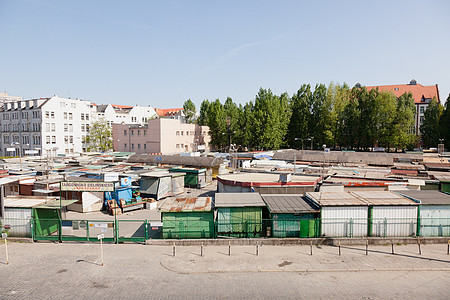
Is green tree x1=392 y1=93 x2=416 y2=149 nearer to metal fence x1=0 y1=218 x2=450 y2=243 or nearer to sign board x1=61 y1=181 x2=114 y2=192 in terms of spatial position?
metal fence x1=0 y1=218 x2=450 y2=243

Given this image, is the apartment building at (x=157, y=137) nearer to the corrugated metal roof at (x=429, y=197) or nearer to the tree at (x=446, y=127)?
the corrugated metal roof at (x=429, y=197)

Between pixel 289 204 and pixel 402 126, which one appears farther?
pixel 402 126

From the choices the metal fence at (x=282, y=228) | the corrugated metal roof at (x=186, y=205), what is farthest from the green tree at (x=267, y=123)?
the metal fence at (x=282, y=228)

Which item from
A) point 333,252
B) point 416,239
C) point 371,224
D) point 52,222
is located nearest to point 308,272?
point 333,252

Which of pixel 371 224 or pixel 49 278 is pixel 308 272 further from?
pixel 49 278

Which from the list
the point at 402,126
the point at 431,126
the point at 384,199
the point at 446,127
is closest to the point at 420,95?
the point at 431,126

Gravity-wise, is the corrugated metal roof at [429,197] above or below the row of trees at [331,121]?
below

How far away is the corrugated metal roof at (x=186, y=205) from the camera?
17.9 metres

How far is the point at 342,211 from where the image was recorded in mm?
17547

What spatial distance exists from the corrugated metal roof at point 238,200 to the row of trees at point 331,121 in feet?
152

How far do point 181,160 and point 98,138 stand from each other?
33603 millimetres

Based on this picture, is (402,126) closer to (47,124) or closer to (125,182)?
(125,182)

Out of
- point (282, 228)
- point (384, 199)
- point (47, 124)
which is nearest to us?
point (282, 228)

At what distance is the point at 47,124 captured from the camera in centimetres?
6103
